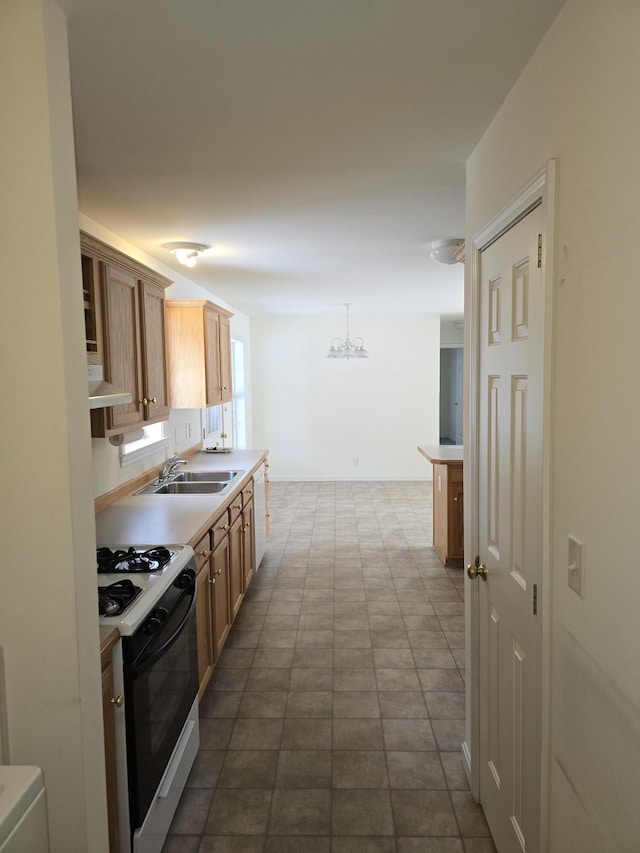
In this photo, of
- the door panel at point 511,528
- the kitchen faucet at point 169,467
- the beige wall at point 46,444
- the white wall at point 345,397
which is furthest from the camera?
the white wall at point 345,397

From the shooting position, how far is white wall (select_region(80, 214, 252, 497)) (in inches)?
128

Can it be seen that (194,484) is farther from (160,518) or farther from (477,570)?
(477,570)

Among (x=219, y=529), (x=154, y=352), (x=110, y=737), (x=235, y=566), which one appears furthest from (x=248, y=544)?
(x=110, y=737)

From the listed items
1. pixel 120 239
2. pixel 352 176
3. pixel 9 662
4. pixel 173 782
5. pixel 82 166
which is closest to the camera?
pixel 9 662

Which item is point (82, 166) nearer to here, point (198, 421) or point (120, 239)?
point (120, 239)

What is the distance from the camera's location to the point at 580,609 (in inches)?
49.2

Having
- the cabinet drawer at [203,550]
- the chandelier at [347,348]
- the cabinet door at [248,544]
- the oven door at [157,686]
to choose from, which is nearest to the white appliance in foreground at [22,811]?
the oven door at [157,686]

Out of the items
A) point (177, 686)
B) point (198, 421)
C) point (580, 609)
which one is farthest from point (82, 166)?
point (198, 421)

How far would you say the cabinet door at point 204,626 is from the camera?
110 inches

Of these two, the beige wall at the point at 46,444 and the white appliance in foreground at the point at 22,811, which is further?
the beige wall at the point at 46,444

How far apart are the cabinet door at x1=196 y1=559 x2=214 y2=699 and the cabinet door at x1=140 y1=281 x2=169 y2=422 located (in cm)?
93

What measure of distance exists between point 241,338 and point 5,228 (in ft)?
22.8

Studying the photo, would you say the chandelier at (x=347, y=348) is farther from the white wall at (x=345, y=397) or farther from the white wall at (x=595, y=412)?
the white wall at (x=595, y=412)

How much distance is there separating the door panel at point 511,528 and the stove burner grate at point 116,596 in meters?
1.19
